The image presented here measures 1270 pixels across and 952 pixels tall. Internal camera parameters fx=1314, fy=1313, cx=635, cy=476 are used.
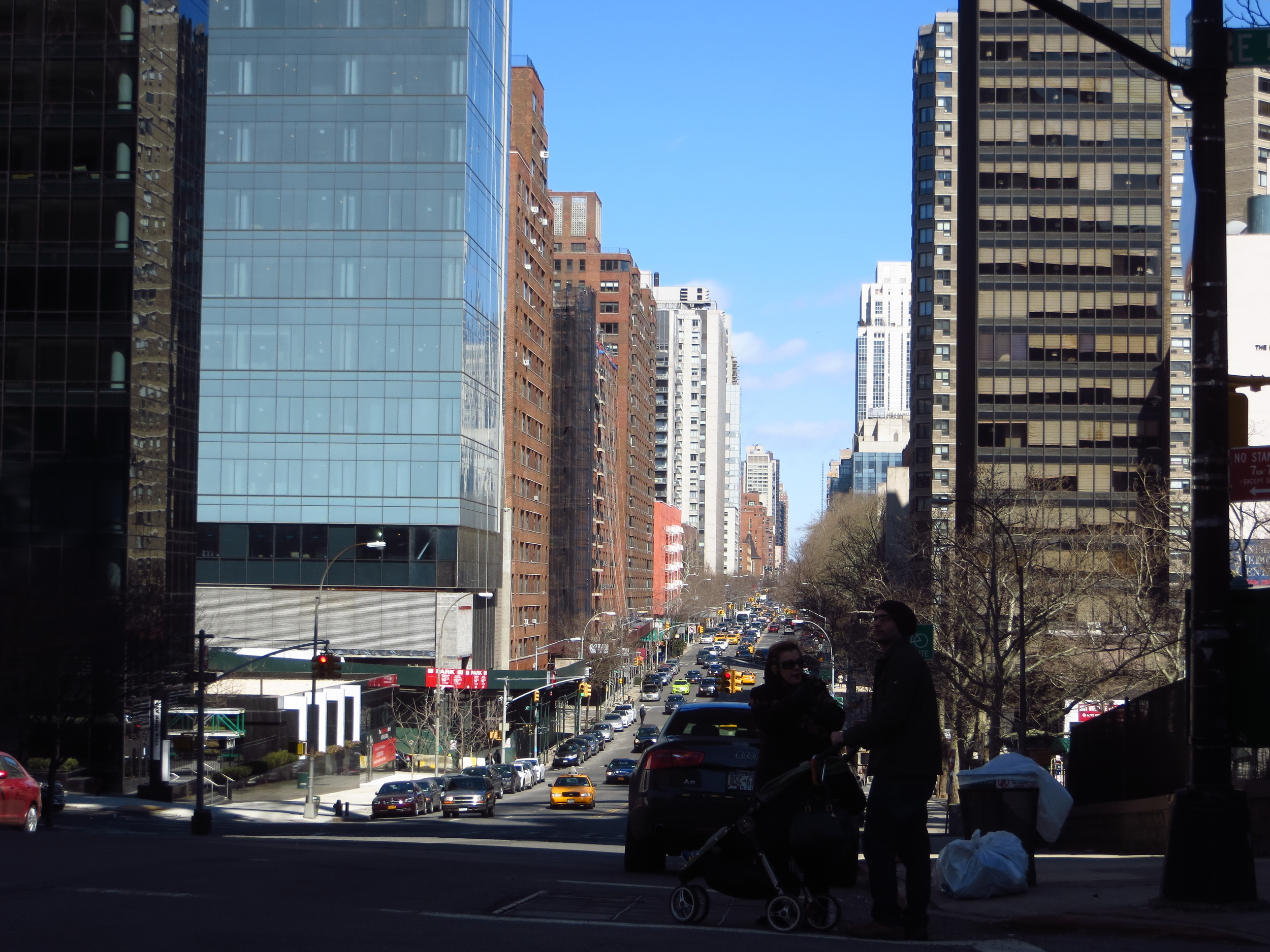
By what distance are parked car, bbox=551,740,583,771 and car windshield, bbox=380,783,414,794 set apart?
27.8 meters

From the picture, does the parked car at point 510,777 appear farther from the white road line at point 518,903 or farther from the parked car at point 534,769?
the white road line at point 518,903

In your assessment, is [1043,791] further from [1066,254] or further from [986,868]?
[1066,254]

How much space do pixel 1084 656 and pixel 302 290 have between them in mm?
49353

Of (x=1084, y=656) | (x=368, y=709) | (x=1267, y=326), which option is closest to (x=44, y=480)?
(x=368, y=709)

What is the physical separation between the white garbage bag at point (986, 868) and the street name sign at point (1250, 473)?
2.98 metres

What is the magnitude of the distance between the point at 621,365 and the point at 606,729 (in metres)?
71.4

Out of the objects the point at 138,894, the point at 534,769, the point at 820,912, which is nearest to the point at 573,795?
the point at 534,769

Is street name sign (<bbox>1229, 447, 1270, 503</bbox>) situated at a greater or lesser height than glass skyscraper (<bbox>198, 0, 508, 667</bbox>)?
lesser

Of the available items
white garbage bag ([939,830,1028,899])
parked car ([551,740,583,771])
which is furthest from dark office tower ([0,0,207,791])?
white garbage bag ([939,830,1028,899])

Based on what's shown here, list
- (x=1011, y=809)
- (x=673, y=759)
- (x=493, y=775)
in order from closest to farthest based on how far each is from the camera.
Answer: (x=673, y=759)
(x=1011, y=809)
(x=493, y=775)

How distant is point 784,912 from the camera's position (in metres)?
7.62

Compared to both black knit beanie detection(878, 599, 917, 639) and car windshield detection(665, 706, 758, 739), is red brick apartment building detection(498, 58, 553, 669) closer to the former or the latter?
car windshield detection(665, 706, 758, 739)

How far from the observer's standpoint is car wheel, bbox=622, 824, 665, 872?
447 inches

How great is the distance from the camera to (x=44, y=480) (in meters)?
55.1
